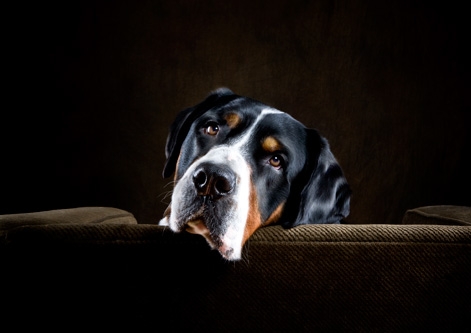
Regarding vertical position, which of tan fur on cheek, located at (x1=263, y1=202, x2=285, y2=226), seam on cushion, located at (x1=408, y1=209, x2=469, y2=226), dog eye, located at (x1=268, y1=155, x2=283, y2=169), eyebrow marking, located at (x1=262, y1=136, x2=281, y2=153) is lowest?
tan fur on cheek, located at (x1=263, y1=202, x2=285, y2=226)

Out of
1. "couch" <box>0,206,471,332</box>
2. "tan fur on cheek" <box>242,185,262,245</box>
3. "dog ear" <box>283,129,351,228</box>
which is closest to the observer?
"couch" <box>0,206,471,332</box>

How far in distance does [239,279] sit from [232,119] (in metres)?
0.92

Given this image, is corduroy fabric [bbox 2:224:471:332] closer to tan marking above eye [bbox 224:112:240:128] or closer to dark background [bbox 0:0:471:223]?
tan marking above eye [bbox 224:112:240:128]

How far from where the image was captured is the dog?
1.25 meters

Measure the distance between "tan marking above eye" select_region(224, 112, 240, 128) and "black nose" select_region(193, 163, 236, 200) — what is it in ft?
1.71

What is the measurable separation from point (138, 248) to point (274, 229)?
0.33m

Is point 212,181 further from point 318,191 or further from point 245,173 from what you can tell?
point 318,191

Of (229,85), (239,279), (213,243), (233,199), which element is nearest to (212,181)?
(233,199)

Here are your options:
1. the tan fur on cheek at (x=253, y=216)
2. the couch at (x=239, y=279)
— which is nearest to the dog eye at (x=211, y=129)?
the tan fur on cheek at (x=253, y=216)

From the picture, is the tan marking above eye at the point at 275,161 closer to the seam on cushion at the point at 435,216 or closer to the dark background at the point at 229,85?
the seam on cushion at the point at 435,216

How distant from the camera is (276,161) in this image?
1.72 metres

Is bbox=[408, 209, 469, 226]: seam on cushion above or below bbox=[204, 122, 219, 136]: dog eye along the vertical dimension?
below

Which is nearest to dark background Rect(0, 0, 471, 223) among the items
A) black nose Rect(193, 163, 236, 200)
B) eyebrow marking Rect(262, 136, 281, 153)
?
eyebrow marking Rect(262, 136, 281, 153)

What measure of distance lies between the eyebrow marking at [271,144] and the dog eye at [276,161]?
36 millimetres
